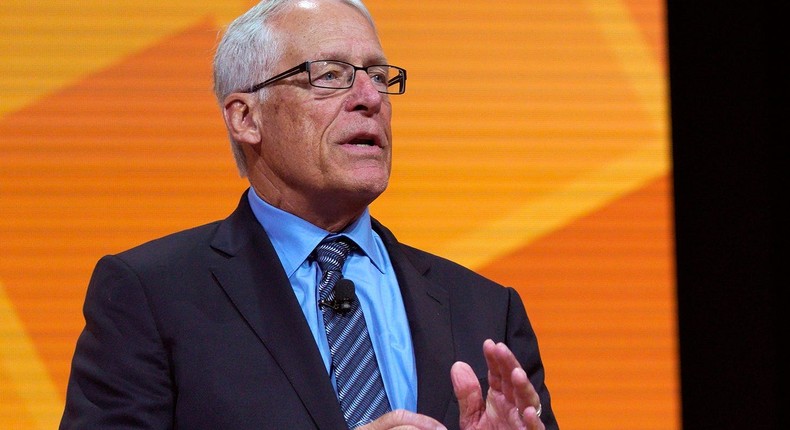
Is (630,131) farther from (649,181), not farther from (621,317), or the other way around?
(621,317)

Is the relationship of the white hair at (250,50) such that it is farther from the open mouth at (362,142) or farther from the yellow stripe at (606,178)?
the yellow stripe at (606,178)

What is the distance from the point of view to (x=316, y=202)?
7.17 ft

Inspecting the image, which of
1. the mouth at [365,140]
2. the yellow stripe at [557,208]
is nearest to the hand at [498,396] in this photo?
the mouth at [365,140]

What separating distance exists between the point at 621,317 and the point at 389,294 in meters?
1.05

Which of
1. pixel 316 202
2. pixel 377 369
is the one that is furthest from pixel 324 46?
pixel 377 369

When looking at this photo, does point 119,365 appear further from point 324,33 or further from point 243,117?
point 324,33

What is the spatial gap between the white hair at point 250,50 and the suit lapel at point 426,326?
44 cm

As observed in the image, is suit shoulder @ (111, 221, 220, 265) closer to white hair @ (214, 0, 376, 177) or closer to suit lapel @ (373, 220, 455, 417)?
white hair @ (214, 0, 376, 177)

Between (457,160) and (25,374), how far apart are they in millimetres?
1341

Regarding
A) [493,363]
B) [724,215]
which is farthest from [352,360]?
[724,215]

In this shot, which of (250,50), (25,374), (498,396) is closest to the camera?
(498,396)

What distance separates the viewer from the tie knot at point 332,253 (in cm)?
211

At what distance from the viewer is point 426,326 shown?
6.86 ft

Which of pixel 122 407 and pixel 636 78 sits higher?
pixel 636 78
